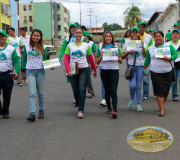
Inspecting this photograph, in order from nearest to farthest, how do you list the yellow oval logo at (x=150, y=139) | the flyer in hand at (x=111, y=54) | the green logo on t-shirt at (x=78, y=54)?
the yellow oval logo at (x=150, y=139)
the green logo on t-shirt at (x=78, y=54)
the flyer in hand at (x=111, y=54)

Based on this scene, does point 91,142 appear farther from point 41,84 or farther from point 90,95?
point 90,95

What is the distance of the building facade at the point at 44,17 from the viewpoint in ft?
272

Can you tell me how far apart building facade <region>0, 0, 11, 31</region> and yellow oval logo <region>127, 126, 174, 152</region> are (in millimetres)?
36976

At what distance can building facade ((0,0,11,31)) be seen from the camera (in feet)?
130

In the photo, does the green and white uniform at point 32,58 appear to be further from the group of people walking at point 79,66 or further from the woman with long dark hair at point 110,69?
the woman with long dark hair at point 110,69

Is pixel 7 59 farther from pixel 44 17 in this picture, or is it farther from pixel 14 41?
pixel 44 17

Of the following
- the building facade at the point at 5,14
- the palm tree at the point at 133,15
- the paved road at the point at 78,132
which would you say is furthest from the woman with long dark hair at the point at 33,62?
the palm tree at the point at 133,15

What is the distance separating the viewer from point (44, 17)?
83.3m

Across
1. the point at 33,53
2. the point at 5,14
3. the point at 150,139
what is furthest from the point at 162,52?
the point at 5,14

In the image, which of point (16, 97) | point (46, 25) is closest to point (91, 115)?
point (16, 97)

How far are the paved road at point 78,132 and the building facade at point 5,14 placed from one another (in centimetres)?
3355

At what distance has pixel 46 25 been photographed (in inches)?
3292

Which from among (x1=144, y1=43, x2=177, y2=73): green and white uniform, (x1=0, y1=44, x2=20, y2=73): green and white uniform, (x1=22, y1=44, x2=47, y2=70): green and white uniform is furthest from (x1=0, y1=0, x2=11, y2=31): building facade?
(x1=144, y1=43, x2=177, y2=73): green and white uniform

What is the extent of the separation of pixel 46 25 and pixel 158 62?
260 feet
